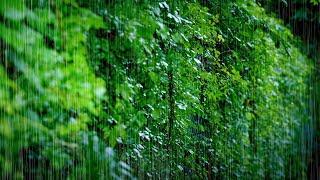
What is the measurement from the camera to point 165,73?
2.81m

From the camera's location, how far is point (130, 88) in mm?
2309

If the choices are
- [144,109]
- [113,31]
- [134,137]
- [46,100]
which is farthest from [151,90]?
[46,100]

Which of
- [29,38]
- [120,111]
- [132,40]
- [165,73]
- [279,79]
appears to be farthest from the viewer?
[279,79]

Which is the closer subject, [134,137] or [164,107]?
[134,137]

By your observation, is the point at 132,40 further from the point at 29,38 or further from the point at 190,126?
the point at 190,126

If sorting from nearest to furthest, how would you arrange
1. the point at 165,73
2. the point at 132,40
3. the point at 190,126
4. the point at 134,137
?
the point at 132,40 < the point at 134,137 < the point at 165,73 < the point at 190,126

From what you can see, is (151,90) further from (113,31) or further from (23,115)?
(23,115)

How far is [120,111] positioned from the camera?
227 centimetres

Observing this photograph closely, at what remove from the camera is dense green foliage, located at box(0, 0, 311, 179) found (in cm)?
157

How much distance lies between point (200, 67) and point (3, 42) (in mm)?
1953

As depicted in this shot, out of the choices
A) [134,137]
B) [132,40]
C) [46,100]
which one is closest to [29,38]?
[46,100]

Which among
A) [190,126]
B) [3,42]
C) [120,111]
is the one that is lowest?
[190,126]

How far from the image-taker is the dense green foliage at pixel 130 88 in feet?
5.16

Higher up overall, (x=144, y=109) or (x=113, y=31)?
(x=113, y=31)
